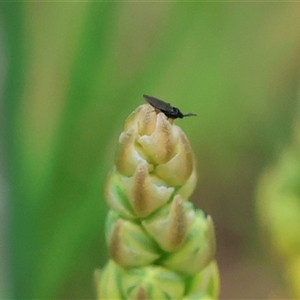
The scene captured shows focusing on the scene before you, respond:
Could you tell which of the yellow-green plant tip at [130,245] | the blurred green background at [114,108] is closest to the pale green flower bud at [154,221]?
the yellow-green plant tip at [130,245]

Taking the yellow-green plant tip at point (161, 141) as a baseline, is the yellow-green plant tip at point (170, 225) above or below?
below

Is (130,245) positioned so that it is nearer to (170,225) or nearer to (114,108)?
(170,225)

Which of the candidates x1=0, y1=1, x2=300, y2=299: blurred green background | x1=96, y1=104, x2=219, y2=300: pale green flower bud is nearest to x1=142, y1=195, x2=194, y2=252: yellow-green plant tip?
x1=96, y1=104, x2=219, y2=300: pale green flower bud

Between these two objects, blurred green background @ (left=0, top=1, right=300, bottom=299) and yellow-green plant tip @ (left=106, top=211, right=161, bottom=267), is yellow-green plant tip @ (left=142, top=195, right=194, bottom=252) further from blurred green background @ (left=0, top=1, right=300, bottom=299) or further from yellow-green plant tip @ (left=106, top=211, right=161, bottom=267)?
blurred green background @ (left=0, top=1, right=300, bottom=299)

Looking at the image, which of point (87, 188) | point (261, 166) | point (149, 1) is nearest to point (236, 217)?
point (261, 166)

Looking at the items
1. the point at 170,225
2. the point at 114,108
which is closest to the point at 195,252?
the point at 170,225

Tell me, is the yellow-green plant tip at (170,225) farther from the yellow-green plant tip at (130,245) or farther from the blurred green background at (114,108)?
the blurred green background at (114,108)

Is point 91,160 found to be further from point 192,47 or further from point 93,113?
point 192,47
